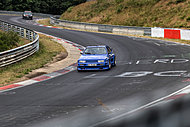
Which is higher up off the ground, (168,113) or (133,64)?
(168,113)

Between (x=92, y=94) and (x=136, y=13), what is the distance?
41.4 metres

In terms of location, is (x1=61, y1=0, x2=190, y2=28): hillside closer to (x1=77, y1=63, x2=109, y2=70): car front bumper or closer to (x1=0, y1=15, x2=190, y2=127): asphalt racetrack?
(x1=0, y1=15, x2=190, y2=127): asphalt racetrack

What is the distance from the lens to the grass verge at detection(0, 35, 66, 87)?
16.7 m

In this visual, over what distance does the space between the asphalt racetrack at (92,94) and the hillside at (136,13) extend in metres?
25.1

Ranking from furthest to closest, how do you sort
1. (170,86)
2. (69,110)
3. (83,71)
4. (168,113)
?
(83,71)
(170,86)
(69,110)
(168,113)

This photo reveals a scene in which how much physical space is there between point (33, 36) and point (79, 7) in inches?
1440

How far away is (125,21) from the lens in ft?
168

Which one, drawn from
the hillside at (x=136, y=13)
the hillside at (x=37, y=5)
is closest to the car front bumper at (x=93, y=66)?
the hillside at (x=136, y=13)

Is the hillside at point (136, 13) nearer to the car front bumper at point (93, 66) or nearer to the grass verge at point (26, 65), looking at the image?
the grass verge at point (26, 65)

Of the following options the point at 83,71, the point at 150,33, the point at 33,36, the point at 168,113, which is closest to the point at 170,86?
the point at 83,71

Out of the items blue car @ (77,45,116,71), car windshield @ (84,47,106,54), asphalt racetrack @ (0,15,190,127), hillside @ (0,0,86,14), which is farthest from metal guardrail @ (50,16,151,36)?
hillside @ (0,0,86,14)

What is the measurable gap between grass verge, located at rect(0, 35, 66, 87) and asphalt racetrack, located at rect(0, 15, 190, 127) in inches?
82.9

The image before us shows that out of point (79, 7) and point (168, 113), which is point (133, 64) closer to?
point (168, 113)

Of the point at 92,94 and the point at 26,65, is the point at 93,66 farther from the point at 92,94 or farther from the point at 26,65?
the point at 92,94
